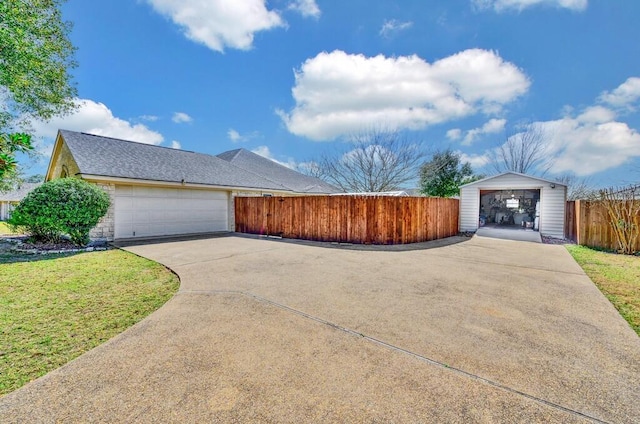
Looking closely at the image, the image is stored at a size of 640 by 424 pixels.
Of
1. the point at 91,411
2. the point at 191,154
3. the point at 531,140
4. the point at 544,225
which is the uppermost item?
the point at 531,140

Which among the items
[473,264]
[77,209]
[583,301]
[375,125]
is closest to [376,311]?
[583,301]

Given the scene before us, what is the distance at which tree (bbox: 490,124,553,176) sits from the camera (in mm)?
21578

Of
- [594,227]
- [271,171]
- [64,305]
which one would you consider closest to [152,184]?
[64,305]

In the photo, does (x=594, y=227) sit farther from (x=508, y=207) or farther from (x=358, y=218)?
(x=508, y=207)

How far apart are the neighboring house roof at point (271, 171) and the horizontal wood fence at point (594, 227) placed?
14060 millimetres

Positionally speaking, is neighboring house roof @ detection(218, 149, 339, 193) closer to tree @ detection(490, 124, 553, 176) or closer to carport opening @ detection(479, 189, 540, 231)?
carport opening @ detection(479, 189, 540, 231)

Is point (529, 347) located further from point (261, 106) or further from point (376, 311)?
point (261, 106)

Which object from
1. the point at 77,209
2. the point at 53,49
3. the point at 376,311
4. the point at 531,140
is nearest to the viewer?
the point at 376,311

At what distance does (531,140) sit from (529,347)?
2534cm

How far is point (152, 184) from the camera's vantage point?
447 inches

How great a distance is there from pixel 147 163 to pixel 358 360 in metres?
13.5

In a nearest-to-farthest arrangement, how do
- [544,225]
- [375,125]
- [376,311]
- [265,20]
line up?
[376,311]
[265,20]
[544,225]
[375,125]

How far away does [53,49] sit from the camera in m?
11.3

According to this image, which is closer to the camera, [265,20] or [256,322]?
[256,322]
